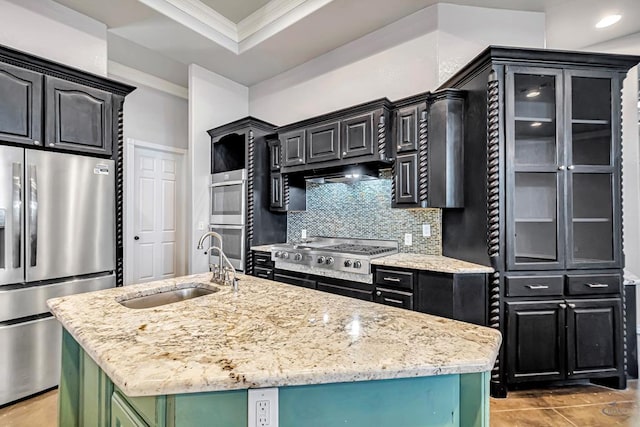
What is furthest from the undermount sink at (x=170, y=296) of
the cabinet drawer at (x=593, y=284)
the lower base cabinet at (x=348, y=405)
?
the cabinet drawer at (x=593, y=284)

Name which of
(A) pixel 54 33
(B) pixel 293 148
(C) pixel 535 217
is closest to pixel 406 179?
(C) pixel 535 217

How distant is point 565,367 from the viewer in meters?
2.28

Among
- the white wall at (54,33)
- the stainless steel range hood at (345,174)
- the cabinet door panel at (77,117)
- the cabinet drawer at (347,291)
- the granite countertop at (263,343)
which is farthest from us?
the stainless steel range hood at (345,174)

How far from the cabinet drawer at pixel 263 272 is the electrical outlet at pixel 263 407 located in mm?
2662

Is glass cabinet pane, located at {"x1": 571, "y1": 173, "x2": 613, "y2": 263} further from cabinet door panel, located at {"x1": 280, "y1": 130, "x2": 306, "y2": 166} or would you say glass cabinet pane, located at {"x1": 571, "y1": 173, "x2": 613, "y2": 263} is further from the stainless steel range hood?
cabinet door panel, located at {"x1": 280, "y1": 130, "x2": 306, "y2": 166}

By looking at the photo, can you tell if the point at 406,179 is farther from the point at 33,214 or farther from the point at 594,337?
the point at 33,214

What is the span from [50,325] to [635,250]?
5.23m

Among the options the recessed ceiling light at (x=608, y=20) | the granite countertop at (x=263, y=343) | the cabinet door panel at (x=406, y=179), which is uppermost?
the recessed ceiling light at (x=608, y=20)

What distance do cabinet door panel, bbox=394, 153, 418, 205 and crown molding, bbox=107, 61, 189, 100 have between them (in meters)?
3.69

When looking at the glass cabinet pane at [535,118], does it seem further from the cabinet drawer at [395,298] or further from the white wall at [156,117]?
the white wall at [156,117]

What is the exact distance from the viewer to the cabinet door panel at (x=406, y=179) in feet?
9.26

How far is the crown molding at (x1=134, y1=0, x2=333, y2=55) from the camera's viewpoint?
3.14 m

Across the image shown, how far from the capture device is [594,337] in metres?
2.31

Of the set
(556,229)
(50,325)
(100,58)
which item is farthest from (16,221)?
(556,229)
